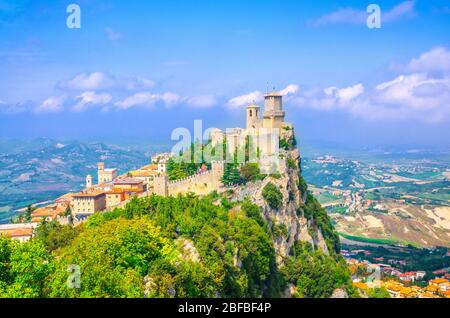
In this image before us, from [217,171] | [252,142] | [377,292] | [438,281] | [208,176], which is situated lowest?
[438,281]

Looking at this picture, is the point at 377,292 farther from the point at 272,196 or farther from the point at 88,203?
the point at 88,203

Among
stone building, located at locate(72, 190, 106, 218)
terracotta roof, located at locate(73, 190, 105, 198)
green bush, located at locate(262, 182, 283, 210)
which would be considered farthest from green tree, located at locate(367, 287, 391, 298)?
terracotta roof, located at locate(73, 190, 105, 198)

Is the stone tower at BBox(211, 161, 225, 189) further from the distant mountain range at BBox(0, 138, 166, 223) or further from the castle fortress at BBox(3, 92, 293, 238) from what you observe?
the distant mountain range at BBox(0, 138, 166, 223)

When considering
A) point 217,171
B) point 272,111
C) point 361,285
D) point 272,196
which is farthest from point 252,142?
point 361,285

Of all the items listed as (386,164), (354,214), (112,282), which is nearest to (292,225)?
(112,282)

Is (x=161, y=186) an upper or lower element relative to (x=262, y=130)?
lower

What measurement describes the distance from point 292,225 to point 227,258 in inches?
541

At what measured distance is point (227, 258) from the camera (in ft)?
75.4

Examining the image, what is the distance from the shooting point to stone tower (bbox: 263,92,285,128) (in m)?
40.2

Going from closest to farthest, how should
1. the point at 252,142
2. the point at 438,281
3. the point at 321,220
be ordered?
the point at 252,142 → the point at 321,220 → the point at 438,281

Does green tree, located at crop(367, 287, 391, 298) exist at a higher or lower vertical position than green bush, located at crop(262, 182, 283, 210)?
lower

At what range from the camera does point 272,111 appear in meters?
40.4
